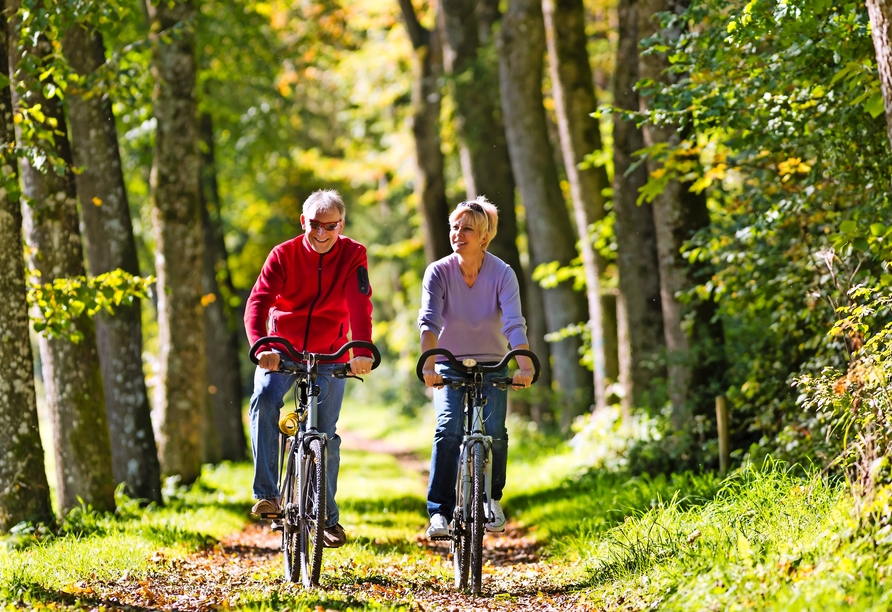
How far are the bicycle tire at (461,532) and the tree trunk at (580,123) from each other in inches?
320

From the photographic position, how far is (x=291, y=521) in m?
6.10

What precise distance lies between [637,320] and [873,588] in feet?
26.1

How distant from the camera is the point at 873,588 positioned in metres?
4.21

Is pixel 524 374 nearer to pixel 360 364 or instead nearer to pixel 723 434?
pixel 360 364

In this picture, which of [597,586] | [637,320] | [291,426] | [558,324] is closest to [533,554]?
[597,586]

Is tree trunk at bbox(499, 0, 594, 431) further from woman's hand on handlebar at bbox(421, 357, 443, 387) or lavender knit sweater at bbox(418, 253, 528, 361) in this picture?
woman's hand on handlebar at bbox(421, 357, 443, 387)

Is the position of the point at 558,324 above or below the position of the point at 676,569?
above

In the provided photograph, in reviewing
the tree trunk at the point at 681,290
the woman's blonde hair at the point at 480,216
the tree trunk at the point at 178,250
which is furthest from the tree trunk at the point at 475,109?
the woman's blonde hair at the point at 480,216

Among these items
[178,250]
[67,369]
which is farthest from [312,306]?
[178,250]

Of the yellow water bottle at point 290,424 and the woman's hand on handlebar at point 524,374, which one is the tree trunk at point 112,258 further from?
the woman's hand on handlebar at point 524,374

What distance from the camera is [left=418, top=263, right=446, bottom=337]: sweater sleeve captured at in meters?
6.19

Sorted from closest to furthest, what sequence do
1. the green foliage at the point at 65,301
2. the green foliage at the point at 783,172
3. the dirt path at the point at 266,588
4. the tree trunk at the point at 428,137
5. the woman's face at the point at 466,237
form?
the dirt path at the point at 266,588 → the woman's face at the point at 466,237 → the green foliage at the point at 783,172 → the green foliage at the point at 65,301 → the tree trunk at the point at 428,137

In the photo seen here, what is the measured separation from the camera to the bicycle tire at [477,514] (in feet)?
19.5

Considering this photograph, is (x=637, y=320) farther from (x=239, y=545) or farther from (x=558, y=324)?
(x=239, y=545)
